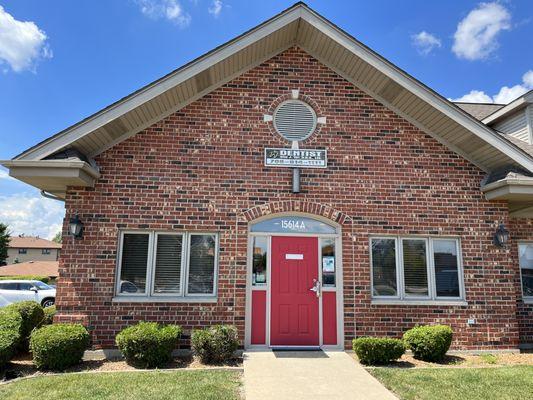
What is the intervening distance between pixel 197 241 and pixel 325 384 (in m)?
3.93

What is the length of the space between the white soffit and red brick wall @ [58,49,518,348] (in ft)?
0.71

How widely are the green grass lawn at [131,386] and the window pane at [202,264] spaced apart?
1.99 meters

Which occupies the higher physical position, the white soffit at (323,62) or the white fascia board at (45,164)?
the white soffit at (323,62)

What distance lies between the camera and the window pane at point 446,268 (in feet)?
28.9

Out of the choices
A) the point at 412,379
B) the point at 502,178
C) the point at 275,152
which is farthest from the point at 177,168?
the point at 502,178

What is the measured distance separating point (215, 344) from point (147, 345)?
3.87ft

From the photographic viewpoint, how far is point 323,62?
944 centimetres

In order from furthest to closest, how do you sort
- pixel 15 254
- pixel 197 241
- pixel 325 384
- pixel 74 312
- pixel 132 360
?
pixel 15 254 < pixel 197 241 < pixel 74 312 < pixel 132 360 < pixel 325 384

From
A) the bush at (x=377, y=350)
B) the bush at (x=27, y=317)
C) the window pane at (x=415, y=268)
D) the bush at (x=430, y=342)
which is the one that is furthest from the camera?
the window pane at (x=415, y=268)

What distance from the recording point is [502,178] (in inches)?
339

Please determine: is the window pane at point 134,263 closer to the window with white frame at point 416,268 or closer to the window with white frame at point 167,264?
the window with white frame at point 167,264

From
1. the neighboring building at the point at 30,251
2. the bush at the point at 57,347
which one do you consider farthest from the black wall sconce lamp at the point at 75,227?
the neighboring building at the point at 30,251

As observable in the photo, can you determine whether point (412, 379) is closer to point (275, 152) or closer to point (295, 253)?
point (295, 253)

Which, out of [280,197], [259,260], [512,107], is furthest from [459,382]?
[512,107]
